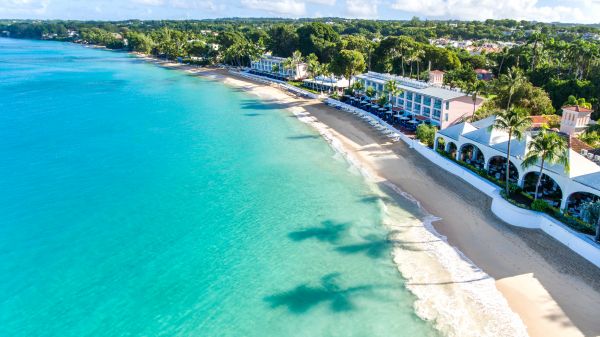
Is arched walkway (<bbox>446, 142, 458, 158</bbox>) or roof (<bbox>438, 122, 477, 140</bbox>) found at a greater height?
roof (<bbox>438, 122, 477, 140</bbox>)

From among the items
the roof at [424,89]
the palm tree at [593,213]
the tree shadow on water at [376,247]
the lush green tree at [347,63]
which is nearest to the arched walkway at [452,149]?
the roof at [424,89]

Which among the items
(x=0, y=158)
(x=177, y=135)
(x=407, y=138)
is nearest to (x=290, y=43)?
(x=177, y=135)

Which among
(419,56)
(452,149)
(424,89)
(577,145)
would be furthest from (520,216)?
(419,56)

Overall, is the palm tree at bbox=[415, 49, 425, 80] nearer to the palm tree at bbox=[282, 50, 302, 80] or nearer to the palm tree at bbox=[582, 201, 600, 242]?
the palm tree at bbox=[282, 50, 302, 80]

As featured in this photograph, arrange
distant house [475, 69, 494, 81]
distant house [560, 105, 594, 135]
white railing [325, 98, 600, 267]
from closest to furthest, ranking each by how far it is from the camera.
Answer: white railing [325, 98, 600, 267] < distant house [560, 105, 594, 135] < distant house [475, 69, 494, 81]

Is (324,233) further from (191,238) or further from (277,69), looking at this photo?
(277,69)

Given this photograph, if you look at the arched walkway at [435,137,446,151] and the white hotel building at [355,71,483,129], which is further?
the white hotel building at [355,71,483,129]

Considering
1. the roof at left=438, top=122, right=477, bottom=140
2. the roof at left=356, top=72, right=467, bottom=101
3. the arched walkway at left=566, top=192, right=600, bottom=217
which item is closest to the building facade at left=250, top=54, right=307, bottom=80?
the roof at left=356, top=72, right=467, bottom=101

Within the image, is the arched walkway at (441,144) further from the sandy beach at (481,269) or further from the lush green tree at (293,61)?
the lush green tree at (293,61)
